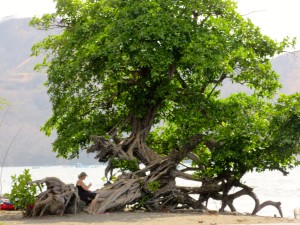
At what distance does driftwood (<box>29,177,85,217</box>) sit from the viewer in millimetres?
20594

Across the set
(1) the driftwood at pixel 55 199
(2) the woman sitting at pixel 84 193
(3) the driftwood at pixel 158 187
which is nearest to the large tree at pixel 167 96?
(3) the driftwood at pixel 158 187

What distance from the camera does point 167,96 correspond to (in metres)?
24.1

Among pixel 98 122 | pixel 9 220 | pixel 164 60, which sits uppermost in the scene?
pixel 164 60

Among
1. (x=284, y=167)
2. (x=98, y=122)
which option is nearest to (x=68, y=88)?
(x=98, y=122)

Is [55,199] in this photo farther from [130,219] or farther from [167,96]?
[167,96]

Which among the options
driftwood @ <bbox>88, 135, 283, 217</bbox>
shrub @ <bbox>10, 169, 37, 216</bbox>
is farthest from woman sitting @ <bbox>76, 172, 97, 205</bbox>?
shrub @ <bbox>10, 169, 37, 216</bbox>

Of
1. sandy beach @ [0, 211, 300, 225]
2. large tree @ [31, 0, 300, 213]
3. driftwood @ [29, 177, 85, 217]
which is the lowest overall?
sandy beach @ [0, 211, 300, 225]

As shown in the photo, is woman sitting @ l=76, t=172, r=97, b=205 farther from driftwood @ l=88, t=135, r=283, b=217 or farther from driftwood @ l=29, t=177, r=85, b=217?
driftwood @ l=29, t=177, r=85, b=217

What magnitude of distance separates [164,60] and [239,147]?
449cm

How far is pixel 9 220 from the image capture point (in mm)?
19828

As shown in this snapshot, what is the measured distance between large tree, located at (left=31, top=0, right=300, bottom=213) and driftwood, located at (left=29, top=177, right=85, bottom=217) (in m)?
1.19

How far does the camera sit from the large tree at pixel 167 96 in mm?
23000

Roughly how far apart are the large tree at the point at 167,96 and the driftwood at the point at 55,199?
119 cm

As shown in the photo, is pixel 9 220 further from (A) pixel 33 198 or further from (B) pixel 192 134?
(B) pixel 192 134
